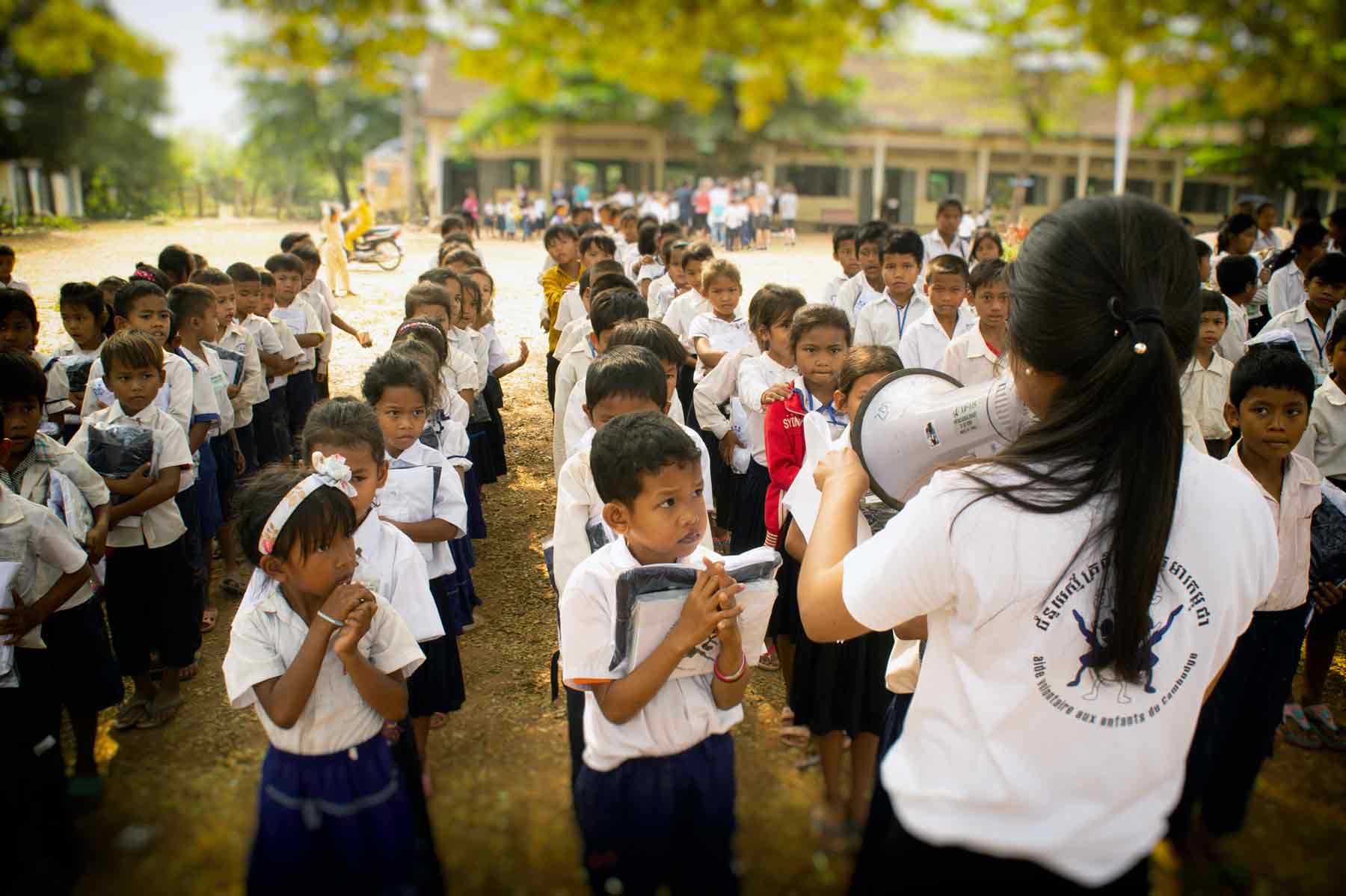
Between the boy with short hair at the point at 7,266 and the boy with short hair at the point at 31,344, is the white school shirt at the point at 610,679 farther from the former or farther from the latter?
the boy with short hair at the point at 7,266

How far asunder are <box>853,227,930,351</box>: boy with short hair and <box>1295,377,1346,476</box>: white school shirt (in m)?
2.06

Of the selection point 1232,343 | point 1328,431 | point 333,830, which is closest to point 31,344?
point 333,830

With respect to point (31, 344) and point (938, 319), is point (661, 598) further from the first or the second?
point (31, 344)

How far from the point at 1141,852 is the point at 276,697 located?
1.62 meters

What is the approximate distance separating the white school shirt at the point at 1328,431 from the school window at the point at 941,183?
6.80m

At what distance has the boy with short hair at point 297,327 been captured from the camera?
5.73 m

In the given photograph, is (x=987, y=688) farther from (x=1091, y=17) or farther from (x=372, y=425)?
(x=372, y=425)

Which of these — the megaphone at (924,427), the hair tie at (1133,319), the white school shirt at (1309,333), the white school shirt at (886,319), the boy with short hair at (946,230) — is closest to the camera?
the hair tie at (1133,319)

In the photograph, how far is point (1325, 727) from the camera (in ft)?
10.6

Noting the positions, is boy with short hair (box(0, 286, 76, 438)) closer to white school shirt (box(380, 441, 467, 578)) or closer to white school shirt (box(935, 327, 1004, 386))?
white school shirt (box(380, 441, 467, 578))

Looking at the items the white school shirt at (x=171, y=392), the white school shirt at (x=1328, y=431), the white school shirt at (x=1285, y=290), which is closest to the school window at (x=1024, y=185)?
the white school shirt at (x=1285, y=290)

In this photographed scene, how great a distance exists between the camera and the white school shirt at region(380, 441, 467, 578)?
9.71ft

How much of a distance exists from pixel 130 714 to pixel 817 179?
599 centimetres

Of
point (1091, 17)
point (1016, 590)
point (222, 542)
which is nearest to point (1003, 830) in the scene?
point (1016, 590)
